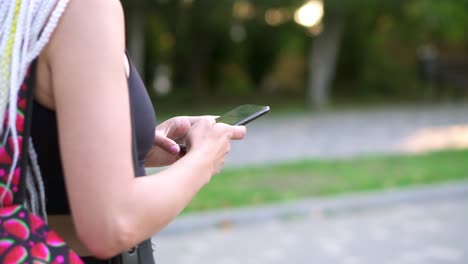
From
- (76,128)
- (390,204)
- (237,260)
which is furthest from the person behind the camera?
(390,204)

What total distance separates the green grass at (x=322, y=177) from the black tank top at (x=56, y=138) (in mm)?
5088

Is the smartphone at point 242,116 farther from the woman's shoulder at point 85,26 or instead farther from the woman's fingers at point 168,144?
the woman's shoulder at point 85,26

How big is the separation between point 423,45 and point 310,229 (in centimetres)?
1842

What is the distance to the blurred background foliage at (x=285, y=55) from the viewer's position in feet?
60.3

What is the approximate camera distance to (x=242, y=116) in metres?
1.56

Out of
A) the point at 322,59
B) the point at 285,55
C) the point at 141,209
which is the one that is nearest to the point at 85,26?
the point at 141,209

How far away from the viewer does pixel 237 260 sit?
5246 mm

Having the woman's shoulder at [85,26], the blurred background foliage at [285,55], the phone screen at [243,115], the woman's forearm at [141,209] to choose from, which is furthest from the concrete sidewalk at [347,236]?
the blurred background foliage at [285,55]

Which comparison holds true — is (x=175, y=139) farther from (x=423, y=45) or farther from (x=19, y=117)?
(x=423, y=45)

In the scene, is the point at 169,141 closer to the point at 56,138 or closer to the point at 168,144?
the point at 168,144

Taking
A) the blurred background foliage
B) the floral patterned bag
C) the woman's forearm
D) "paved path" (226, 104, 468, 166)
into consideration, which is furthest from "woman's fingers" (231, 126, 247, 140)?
the blurred background foliage

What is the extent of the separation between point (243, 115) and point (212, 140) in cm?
26

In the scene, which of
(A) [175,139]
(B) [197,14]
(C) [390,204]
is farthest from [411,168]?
(B) [197,14]

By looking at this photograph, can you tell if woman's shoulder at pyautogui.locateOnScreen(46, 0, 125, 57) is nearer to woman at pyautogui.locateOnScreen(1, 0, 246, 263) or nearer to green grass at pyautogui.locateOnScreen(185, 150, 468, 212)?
woman at pyautogui.locateOnScreen(1, 0, 246, 263)
